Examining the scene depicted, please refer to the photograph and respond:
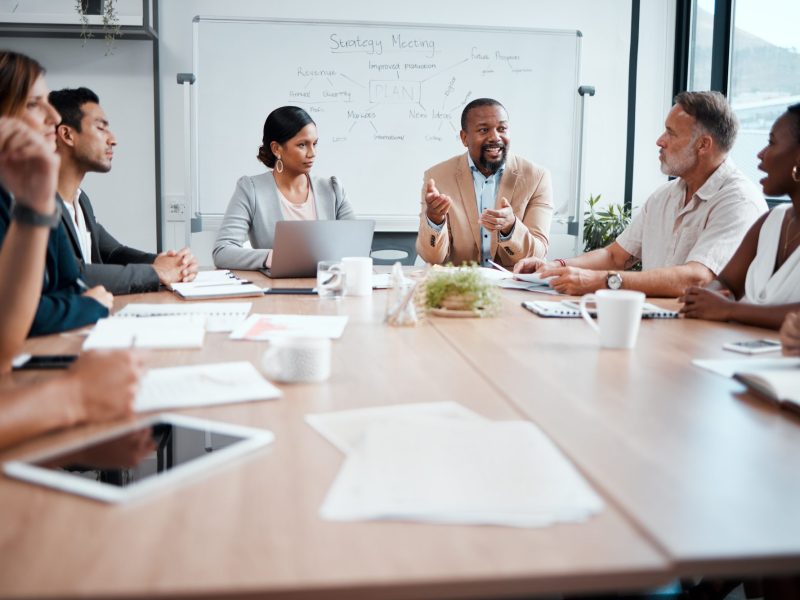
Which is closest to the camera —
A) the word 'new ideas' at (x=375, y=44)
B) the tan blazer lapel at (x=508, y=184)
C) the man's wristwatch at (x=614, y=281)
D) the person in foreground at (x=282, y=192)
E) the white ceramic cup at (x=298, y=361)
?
the white ceramic cup at (x=298, y=361)

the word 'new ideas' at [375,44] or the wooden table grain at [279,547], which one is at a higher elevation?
the word 'new ideas' at [375,44]

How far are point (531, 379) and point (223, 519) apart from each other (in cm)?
65

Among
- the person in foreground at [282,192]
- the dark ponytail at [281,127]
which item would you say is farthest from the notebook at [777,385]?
the dark ponytail at [281,127]

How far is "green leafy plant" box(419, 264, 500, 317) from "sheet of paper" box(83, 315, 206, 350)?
55cm

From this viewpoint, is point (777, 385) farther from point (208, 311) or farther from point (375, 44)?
point (375, 44)

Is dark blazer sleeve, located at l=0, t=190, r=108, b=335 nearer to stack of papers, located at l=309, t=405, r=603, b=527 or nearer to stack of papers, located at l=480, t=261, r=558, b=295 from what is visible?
stack of papers, located at l=309, t=405, r=603, b=527

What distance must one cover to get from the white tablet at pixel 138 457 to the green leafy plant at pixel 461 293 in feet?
3.19

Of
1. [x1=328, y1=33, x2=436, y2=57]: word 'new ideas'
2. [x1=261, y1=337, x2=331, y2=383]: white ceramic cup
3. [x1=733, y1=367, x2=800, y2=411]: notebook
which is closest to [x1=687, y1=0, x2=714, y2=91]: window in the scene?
[x1=328, y1=33, x2=436, y2=57]: word 'new ideas'

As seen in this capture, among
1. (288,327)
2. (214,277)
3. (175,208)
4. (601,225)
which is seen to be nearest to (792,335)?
(288,327)

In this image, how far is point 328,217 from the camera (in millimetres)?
3277

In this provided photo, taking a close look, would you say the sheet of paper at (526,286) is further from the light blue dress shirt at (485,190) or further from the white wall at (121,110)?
the white wall at (121,110)

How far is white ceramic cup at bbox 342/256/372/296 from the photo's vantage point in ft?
7.19

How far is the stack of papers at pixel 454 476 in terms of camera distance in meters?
0.72

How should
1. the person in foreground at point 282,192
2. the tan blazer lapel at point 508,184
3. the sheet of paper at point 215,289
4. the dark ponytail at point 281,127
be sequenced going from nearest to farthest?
the sheet of paper at point 215,289 < the person in foreground at point 282,192 < the dark ponytail at point 281,127 < the tan blazer lapel at point 508,184
